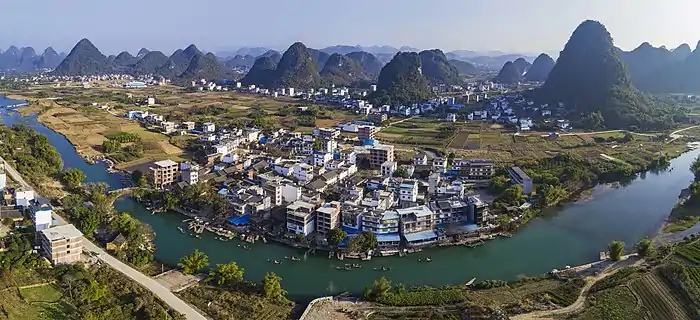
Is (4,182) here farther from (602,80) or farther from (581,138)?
(602,80)

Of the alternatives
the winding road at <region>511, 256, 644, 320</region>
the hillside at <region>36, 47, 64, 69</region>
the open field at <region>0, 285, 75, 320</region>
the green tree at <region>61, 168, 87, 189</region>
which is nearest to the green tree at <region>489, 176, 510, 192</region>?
the winding road at <region>511, 256, 644, 320</region>

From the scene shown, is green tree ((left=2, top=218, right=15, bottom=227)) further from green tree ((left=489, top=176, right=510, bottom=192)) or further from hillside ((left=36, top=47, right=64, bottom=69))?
hillside ((left=36, top=47, right=64, bottom=69))

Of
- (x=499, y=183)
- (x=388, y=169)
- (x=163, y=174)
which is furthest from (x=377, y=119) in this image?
(x=163, y=174)

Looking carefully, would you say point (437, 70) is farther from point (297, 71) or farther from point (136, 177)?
point (136, 177)

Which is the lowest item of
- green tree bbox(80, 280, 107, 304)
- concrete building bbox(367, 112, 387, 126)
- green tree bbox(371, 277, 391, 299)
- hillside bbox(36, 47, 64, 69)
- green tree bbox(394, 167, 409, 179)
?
green tree bbox(371, 277, 391, 299)

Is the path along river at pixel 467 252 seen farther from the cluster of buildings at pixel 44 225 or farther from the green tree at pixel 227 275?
the cluster of buildings at pixel 44 225

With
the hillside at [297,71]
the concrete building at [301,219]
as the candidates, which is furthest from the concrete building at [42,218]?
the hillside at [297,71]
